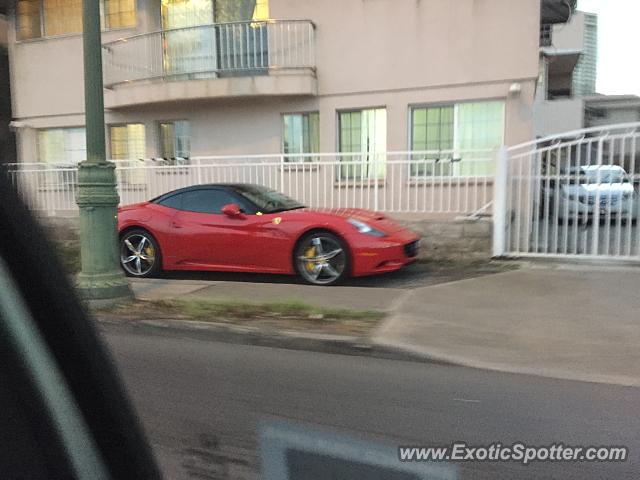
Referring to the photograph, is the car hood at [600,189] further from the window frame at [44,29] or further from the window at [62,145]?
the window at [62,145]

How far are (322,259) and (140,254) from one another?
9.42 feet

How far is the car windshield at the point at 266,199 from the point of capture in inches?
307

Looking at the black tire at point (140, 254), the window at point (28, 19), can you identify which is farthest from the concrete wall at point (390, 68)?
the black tire at point (140, 254)

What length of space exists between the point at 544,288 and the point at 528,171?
242cm

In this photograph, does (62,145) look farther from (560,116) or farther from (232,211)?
(560,116)

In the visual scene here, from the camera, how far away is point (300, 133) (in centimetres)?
1173

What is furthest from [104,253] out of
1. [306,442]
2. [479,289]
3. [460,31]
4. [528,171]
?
[460,31]

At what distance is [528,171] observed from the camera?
859cm

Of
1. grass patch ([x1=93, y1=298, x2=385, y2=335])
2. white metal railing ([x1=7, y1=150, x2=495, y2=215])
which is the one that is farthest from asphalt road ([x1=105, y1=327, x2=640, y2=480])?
white metal railing ([x1=7, y1=150, x2=495, y2=215])

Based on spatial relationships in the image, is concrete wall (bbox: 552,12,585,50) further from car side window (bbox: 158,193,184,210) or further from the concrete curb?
the concrete curb

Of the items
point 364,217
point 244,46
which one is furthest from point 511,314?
point 244,46

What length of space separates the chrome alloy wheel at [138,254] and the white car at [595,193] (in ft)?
19.9

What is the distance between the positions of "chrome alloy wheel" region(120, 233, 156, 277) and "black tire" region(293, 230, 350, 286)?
232 cm

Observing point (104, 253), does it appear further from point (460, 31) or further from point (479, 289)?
point (460, 31)
